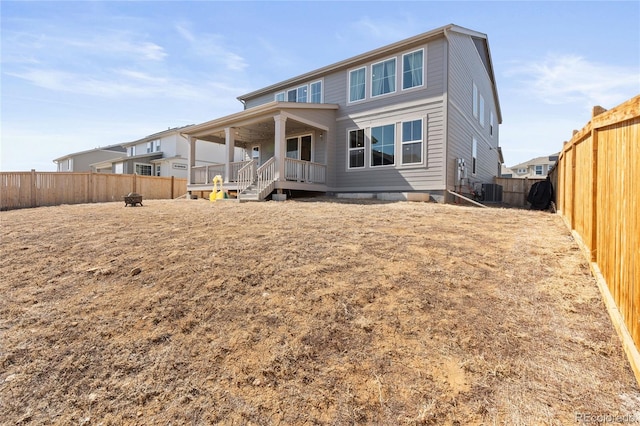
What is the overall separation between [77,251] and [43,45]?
22.6 ft

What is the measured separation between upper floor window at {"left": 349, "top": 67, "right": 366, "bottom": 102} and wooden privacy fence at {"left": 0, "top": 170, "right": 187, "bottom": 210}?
12432mm

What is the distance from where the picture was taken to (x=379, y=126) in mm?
12102

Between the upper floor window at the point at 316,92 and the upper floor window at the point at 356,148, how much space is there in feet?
8.82

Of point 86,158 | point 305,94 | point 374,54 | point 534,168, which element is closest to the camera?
point 374,54

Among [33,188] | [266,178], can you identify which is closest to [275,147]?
[266,178]

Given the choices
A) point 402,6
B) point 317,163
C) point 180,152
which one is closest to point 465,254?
point 402,6

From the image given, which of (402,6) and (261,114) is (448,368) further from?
(261,114)

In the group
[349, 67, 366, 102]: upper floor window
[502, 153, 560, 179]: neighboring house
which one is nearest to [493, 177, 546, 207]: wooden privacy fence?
[349, 67, 366, 102]: upper floor window

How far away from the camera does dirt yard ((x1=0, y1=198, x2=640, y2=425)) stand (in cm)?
200

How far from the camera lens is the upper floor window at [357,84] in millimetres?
12719

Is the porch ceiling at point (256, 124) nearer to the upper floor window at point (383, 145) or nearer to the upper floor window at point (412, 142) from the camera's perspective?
the upper floor window at point (383, 145)

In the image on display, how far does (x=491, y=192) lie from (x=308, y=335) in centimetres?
1436

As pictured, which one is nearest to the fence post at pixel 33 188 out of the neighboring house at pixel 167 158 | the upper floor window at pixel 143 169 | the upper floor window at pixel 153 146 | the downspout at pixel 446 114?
the neighboring house at pixel 167 158

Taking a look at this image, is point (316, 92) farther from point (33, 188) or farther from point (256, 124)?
point (33, 188)
